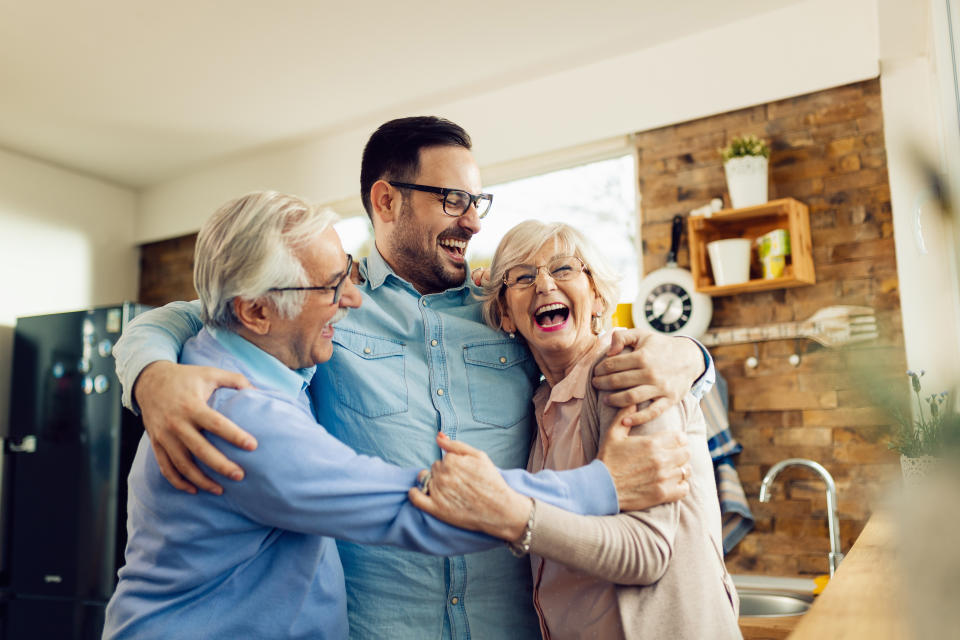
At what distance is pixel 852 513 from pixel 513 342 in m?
1.98

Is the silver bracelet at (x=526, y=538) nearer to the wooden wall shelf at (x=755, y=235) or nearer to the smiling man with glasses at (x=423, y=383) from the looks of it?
the smiling man with glasses at (x=423, y=383)

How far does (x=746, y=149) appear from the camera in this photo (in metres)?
3.02

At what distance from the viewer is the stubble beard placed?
1.62 meters

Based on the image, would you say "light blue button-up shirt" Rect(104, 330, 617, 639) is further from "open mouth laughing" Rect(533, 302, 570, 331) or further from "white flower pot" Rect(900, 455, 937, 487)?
"white flower pot" Rect(900, 455, 937, 487)

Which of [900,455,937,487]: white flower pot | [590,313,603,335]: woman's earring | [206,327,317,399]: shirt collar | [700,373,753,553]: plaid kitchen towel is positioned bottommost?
[700,373,753,553]: plaid kitchen towel

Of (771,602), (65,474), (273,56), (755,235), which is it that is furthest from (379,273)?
(65,474)

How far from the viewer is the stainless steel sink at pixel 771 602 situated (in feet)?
8.29

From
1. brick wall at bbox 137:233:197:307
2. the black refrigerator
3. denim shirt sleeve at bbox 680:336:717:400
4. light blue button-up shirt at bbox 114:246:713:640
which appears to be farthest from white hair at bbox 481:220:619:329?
brick wall at bbox 137:233:197:307

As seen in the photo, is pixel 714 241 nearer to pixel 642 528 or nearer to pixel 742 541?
pixel 742 541

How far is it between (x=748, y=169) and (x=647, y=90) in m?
0.72

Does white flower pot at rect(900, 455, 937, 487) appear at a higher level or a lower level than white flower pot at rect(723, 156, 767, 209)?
lower

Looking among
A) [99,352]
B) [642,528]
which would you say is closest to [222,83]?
[99,352]

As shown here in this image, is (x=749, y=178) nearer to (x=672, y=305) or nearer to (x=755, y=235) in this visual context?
(x=755, y=235)

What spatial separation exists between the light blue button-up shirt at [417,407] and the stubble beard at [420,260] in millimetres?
48
